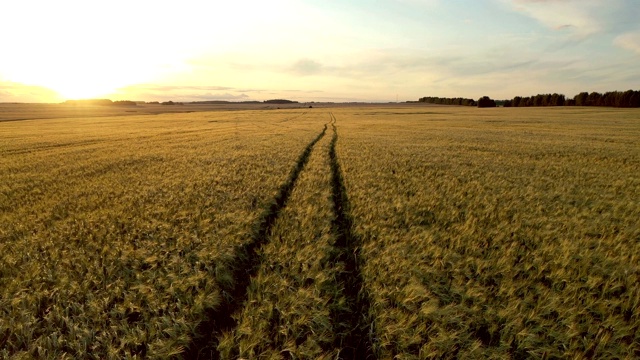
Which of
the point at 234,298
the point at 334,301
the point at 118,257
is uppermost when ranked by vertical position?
the point at 118,257

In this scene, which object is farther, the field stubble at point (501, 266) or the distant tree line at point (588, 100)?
the distant tree line at point (588, 100)

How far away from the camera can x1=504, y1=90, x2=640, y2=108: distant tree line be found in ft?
304

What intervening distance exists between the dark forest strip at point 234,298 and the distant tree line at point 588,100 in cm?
12906

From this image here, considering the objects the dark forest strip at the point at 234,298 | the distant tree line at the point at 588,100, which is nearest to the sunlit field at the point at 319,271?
the dark forest strip at the point at 234,298

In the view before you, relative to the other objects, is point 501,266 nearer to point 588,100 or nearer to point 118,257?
point 118,257

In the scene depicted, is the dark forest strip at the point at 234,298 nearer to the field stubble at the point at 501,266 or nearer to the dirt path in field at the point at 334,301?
the dirt path in field at the point at 334,301

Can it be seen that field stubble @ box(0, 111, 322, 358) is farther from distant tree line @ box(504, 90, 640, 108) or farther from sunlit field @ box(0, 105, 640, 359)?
distant tree line @ box(504, 90, 640, 108)

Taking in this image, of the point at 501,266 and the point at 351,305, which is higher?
the point at 501,266

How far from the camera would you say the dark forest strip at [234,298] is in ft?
12.6

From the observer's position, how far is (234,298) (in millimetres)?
4840

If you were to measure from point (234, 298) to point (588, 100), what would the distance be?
144 meters

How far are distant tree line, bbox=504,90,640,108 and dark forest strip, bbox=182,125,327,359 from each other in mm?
129060

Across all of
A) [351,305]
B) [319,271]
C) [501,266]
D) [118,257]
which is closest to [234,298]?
[319,271]

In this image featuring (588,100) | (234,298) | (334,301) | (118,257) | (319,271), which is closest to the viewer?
(334,301)
